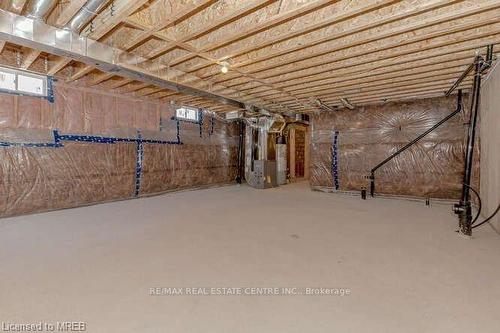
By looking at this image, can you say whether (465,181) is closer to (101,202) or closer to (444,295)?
(444,295)

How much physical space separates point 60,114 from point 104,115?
0.68 metres

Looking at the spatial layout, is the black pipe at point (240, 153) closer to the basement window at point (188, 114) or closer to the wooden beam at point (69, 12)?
the basement window at point (188, 114)

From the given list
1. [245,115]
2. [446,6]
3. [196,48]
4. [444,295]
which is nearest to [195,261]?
[444,295]

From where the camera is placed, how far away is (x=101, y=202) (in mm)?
4586

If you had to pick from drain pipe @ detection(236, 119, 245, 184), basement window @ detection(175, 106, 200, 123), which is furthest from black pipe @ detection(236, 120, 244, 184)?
basement window @ detection(175, 106, 200, 123)

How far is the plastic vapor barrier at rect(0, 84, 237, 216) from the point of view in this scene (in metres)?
3.68

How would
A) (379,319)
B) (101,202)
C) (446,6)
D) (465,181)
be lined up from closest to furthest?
(379,319), (446,6), (465,181), (101,202)

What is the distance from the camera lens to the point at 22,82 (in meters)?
3.74

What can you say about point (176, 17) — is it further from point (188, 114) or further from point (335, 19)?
point (188, 114)

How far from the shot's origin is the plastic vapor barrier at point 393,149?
16.0 feet

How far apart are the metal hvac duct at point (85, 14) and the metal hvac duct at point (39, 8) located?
0.19m

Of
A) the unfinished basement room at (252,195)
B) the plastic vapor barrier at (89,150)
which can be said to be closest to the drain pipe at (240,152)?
the unfinished basement room at (252,195)

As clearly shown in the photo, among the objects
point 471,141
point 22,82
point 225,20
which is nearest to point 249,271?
point 225,20

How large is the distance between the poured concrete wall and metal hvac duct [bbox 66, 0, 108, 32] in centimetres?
428
